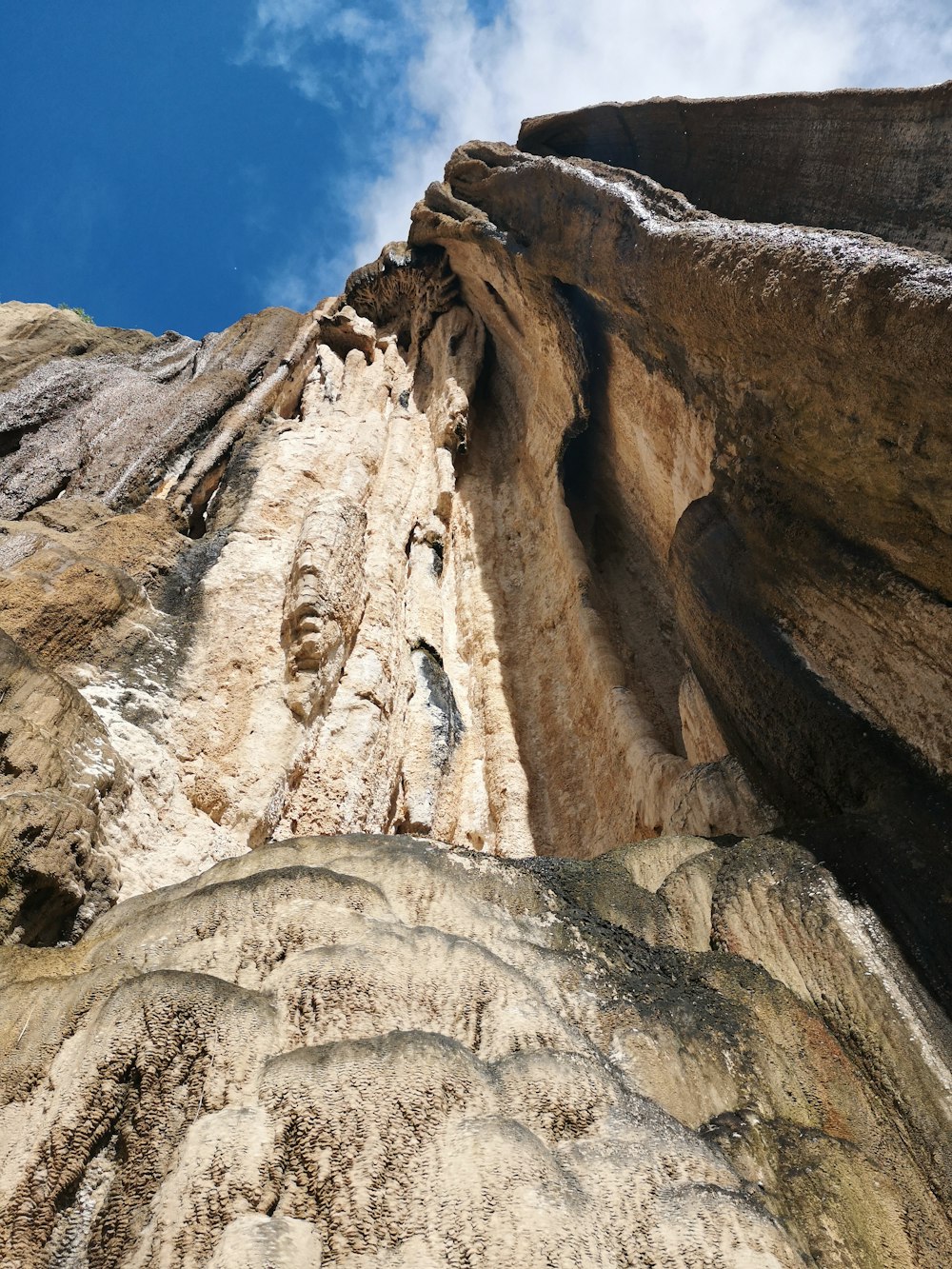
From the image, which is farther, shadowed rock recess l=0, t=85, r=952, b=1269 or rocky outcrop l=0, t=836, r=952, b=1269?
shadowed rock recess l=0, t=85, r=952, b=1269

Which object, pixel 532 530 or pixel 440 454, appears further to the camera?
pixel 440 454

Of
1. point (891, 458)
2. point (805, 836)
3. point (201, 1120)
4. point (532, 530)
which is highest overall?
point (532, 530)

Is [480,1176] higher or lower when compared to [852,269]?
lower

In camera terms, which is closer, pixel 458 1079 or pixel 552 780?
pixel 458 1079

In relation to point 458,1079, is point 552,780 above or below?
above

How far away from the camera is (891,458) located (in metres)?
4.22

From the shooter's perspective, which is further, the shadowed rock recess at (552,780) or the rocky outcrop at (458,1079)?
the shadowed rock recess at (552,780)

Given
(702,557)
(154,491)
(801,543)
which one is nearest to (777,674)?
(801,543)

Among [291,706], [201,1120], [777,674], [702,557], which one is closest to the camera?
[201,1120]

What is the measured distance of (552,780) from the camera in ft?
24.4

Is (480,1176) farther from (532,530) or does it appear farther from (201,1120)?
(532,530)

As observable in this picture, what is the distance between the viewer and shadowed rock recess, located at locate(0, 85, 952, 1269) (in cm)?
237

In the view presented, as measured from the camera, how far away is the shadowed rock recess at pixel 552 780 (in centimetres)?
237

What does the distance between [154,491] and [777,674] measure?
7735 mm
